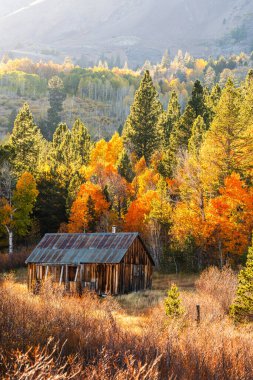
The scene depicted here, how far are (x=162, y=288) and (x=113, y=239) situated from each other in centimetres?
593

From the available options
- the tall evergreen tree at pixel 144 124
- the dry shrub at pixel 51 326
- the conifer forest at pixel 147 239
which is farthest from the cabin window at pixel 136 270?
the tall evergreen tree at pixel 144 124

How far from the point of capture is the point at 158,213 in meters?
51.4

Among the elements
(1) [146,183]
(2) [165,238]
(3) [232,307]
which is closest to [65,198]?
(1) [146,183]

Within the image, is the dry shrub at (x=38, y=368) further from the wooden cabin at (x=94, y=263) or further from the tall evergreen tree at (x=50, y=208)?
the tall evergreen tree at (x=50, y=208)

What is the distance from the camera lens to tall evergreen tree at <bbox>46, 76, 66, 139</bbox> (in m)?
139

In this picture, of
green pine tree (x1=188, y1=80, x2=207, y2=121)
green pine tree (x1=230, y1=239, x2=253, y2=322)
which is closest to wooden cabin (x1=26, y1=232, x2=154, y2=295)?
green pine tree (x1=230, y1=239, x2=253, y2=322)

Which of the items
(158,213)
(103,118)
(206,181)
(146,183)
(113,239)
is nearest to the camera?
(113,239)

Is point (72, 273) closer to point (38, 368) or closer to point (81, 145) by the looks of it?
point (38, 368)

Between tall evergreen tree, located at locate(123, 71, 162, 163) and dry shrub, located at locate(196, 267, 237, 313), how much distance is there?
41.9m

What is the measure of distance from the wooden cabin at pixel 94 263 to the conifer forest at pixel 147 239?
1697 millimetres

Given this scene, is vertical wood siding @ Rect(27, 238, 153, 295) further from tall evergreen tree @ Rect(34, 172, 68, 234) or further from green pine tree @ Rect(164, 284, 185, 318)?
tall evergreen tree @ Rect(34, 172, 68, 234)

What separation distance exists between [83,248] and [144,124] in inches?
1490

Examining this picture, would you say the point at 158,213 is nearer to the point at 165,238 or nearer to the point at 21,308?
the point at 165,238

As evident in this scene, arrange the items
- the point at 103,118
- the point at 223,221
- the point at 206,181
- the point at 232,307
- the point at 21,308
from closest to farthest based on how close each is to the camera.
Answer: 1. the point at 21,308
2. the point at 232,307
3. the point at 223,221
4. the point at 206,181
5. the point at 103,118
